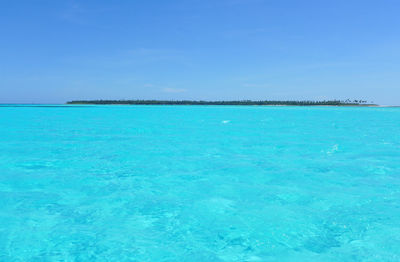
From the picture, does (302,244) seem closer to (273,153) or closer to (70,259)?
(70,259)

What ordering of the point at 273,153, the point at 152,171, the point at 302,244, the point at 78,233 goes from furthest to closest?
the point at 273,153, the point at 152,171, the point at 78,233, the point at 302,244

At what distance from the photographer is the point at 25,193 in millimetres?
7738

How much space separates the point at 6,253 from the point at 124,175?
16.7ft

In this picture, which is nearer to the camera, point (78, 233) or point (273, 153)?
point (78, 233)

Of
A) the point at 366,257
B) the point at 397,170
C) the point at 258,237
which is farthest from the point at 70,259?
the point at 397,170

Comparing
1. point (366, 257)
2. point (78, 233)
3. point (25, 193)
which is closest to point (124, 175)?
point (25, 193)

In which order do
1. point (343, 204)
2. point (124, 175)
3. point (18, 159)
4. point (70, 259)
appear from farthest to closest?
point (18, 159)
point (124, 175)
point (343, 204)
point (70, 259)

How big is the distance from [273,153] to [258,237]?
9.22 metres

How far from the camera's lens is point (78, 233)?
5.37 metres

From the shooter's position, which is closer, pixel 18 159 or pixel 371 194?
pixel 371 194

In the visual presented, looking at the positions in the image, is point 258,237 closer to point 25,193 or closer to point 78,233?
point 78,233

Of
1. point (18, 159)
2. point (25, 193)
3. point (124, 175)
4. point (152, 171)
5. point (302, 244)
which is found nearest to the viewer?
point (302, 244)

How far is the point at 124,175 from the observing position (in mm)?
9742

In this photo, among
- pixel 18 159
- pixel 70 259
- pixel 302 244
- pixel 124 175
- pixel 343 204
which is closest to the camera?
pixel 70 259
